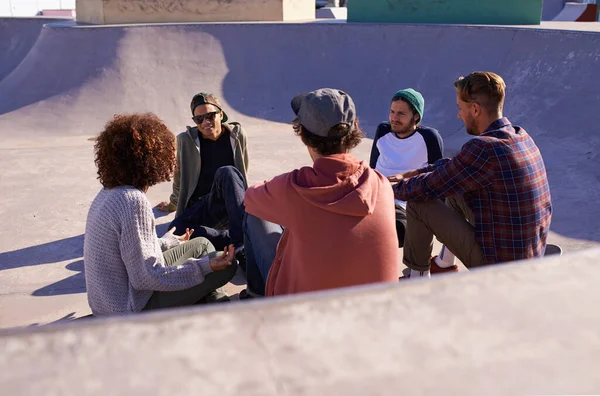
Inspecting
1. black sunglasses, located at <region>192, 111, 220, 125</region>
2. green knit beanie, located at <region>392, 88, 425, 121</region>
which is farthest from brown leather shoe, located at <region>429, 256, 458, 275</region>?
black sunglasses, located at <region>192, 111, 220, 125</region>

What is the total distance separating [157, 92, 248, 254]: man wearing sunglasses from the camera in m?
3.89

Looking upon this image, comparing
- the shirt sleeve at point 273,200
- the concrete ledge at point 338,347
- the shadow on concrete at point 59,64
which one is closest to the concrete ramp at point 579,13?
the shadow on concrete at point 59,64

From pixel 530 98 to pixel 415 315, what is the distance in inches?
309

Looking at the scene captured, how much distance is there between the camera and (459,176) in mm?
2691

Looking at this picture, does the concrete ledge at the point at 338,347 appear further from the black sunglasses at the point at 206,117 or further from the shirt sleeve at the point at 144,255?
the black sunglasses at the point at 206,117

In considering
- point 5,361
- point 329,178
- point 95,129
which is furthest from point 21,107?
point 5,361

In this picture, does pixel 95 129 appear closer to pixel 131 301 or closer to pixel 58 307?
pixel 58 307

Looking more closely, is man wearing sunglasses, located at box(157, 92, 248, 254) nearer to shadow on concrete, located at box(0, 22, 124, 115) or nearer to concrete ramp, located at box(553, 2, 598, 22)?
shadow on concrete, located at box(0, 22, 124, 115)

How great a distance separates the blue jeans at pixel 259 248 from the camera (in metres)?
2.70

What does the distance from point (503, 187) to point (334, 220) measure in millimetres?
1012

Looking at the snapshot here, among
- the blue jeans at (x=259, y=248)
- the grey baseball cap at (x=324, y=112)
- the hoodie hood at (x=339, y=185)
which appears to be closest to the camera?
the hoodie hood at (x=339, y=185)

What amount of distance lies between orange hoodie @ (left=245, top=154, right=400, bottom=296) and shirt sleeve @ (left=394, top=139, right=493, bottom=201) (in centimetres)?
66

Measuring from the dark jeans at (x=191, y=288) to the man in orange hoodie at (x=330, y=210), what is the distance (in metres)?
0.68

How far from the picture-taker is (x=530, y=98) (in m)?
8.09
